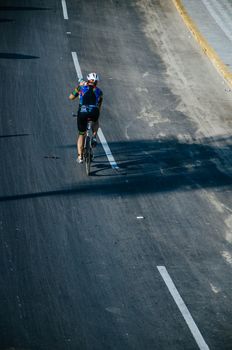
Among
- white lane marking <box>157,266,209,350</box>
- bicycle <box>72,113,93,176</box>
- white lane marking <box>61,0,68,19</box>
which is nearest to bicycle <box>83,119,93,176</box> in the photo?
bicycle <box>72,113,93,176</box>

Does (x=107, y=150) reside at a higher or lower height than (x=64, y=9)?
higher

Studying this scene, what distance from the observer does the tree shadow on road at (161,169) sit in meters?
13.7

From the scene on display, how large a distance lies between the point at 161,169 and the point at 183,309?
189 inches

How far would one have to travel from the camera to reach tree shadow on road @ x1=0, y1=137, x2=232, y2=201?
13734 mm

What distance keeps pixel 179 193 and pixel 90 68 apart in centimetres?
694

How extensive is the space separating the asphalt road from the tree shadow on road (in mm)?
42

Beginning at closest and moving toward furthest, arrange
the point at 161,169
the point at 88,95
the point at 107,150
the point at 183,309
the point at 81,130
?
the point at 183,309
the point at 88,95
the point at 81,130
the point at 161,169
the point at 107,150

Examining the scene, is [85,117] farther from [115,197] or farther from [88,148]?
[115,197]

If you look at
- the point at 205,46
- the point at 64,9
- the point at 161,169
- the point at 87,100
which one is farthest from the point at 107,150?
the point at 64,9

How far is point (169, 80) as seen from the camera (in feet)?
63.6

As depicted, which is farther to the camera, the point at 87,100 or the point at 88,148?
the point at 88,148

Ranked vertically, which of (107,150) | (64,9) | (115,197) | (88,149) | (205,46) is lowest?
(64,9)

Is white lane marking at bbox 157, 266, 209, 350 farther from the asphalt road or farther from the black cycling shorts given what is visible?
the black cycling shorts

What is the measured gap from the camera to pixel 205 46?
21453mm
